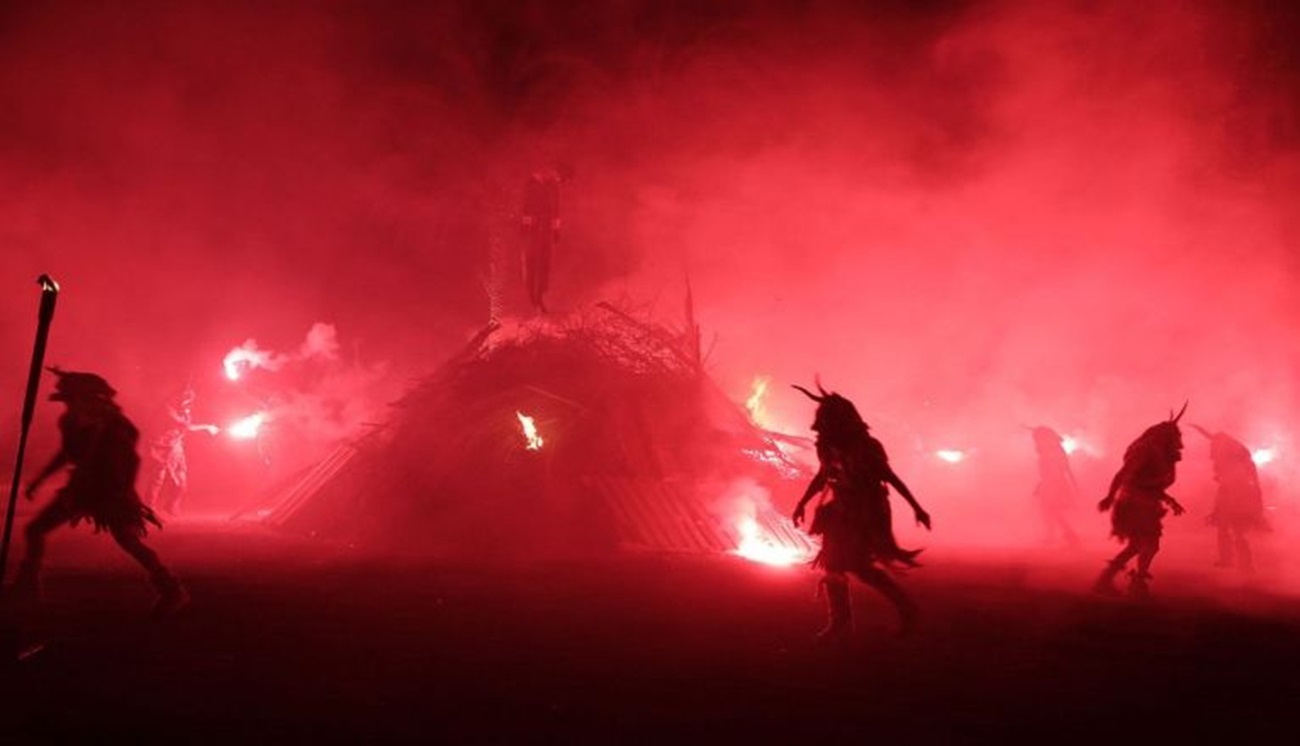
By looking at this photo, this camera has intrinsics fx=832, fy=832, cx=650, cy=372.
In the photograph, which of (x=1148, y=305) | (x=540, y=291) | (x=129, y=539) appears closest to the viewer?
(x=129, y=539)

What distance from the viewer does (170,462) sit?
17047mm

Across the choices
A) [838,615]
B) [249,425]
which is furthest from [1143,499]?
[249,425]

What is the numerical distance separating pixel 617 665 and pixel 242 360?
19.6 metres

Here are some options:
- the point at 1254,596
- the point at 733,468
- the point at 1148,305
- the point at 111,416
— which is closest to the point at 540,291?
the point at 733,468

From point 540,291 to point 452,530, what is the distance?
18.0 ft

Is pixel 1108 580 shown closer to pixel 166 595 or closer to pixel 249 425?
pixel 166 595

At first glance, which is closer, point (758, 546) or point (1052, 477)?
point (758, 546)

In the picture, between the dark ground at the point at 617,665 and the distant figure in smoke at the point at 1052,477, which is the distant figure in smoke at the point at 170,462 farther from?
the distant figure in smoke at the point at 1052,477

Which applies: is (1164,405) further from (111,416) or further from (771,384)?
(111,416)

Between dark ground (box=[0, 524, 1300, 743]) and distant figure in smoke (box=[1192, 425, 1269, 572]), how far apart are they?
4.28 metres

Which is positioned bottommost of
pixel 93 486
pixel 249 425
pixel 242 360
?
pixel 93 486

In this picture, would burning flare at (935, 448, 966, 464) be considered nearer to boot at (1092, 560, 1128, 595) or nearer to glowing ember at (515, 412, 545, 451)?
glowing ember at (515, 412, 545, 451)

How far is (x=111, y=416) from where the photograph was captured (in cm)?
673

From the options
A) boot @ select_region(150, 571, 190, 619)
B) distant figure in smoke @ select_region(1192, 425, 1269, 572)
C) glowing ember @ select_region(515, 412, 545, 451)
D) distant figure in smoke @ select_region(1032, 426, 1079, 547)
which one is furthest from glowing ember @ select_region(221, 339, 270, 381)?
distant figure in smoke @ select_region(1192, 425, 1269, 572)
